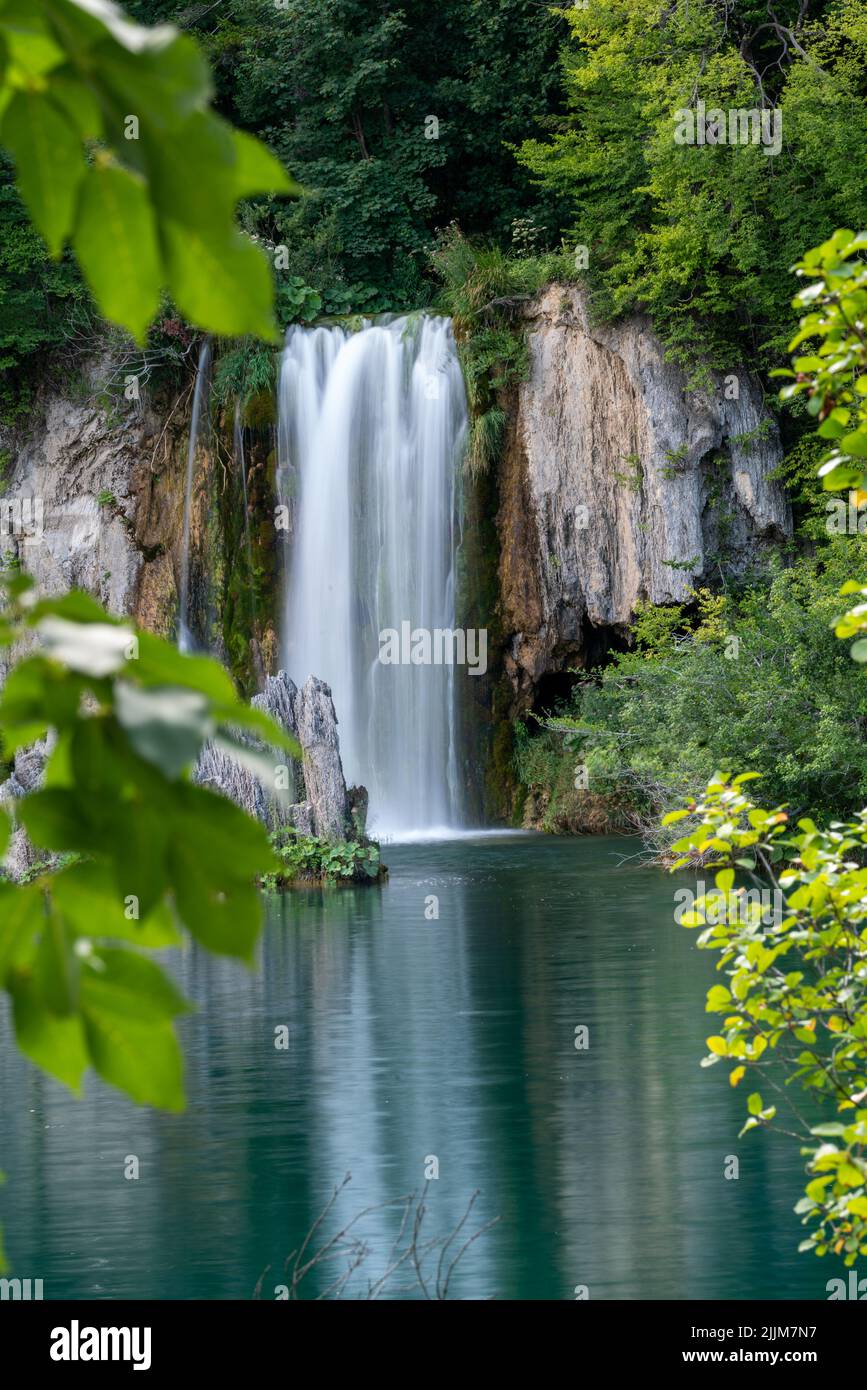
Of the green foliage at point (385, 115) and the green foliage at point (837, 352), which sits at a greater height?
the green foliage at point (385, 115)

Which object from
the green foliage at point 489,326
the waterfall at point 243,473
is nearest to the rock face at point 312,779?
the green foliage at point 489,326

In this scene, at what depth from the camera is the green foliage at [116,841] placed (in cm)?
76

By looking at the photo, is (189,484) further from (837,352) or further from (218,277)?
(218,277)

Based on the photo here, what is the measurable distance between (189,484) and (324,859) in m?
9.49

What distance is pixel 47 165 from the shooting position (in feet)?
2.95

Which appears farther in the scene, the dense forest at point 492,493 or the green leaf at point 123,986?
the dense forest at point 492,493

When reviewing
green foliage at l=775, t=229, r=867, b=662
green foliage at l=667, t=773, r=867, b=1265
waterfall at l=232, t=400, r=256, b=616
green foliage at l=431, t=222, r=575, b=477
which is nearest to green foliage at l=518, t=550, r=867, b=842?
green foliage at l=431, t=222, r=575, b=477

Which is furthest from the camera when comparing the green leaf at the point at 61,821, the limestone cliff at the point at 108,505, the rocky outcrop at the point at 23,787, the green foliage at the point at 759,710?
the limestone cliff at the point at 108,505

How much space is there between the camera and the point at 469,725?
2327 centimetres

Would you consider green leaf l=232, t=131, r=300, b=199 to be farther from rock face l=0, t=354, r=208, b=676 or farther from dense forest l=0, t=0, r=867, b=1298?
rock face l=0, t=354, r=208, b=676

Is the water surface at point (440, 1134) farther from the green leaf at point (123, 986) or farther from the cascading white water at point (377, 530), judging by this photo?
the cascading white water at point (377, 530)

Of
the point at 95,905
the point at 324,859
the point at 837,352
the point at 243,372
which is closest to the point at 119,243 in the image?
the point at 95,905

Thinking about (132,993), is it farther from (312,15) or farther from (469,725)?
(312,15)
